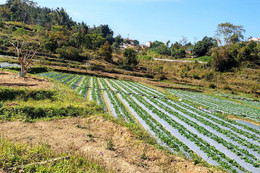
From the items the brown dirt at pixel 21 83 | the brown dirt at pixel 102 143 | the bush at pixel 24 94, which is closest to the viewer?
the brown dirt at pixel 102 143

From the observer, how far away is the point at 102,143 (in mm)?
8766

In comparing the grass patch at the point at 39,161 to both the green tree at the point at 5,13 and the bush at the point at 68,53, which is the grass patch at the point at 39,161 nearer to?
the bush at the point at 68,53

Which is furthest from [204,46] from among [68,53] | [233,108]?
[68,53]

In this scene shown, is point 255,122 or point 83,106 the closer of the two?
point 83,106

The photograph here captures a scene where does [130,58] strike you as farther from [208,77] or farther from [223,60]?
[223,60]

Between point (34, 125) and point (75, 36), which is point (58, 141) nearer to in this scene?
point (34, 125)

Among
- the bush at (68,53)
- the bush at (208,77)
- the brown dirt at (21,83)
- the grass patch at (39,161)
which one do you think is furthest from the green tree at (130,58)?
the grass patch at (39,161)

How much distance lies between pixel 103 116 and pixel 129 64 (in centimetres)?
5408

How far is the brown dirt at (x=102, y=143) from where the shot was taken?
7.24m

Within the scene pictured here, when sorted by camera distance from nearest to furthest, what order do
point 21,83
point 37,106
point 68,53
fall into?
1. point 37,106
2. point 21,83
3. point 68,53

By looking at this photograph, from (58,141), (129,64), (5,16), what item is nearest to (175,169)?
(58,141)

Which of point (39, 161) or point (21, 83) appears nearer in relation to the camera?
point (39, 161)

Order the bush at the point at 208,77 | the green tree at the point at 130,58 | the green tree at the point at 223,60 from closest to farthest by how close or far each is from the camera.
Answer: the bush at the point at 208,77 → the green tree at the point at 223,60 → the green tree at the point at 130,58

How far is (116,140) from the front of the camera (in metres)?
9.46
